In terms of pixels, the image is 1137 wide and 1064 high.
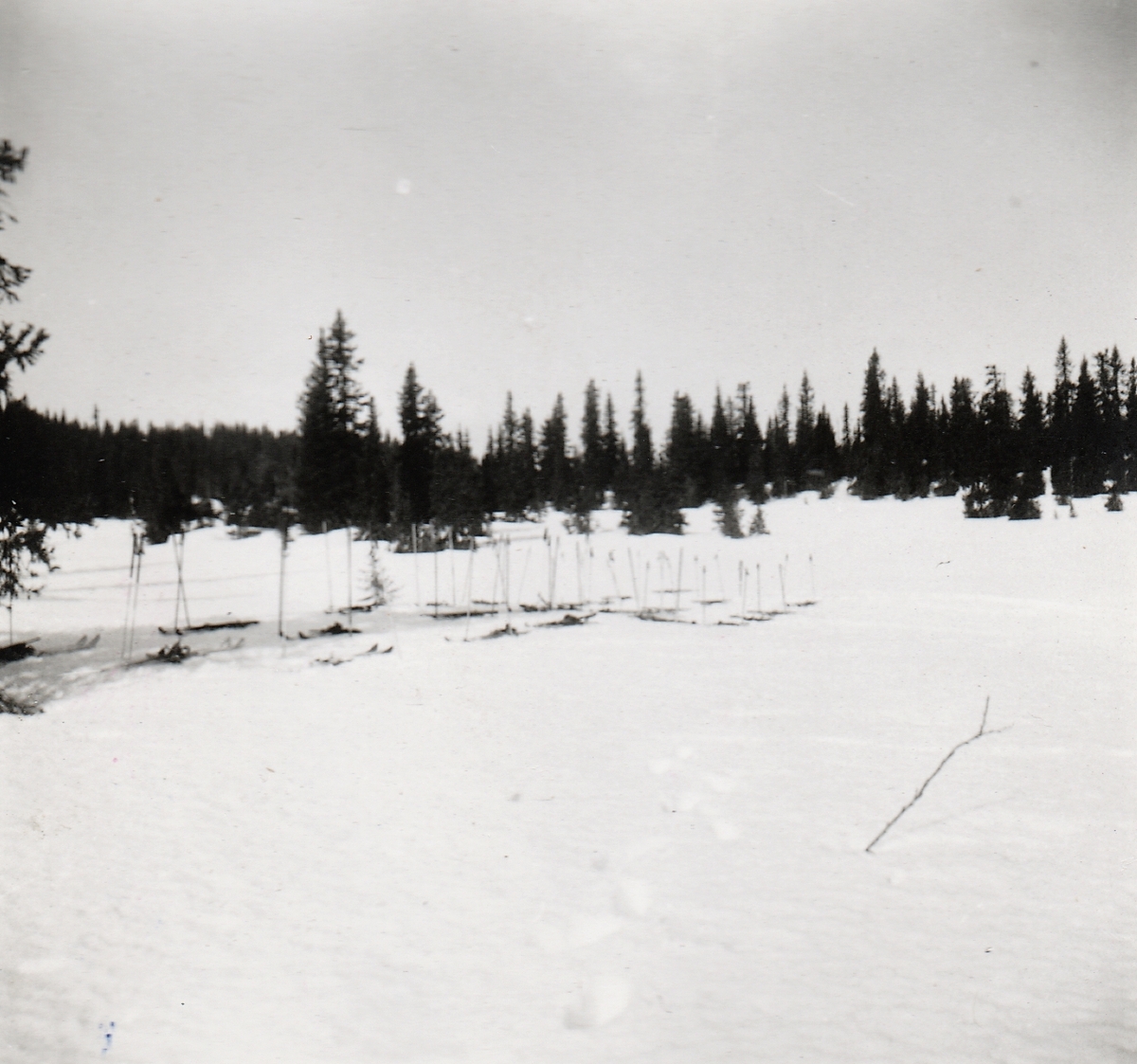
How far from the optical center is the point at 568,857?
399cm

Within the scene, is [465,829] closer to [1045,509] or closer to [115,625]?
[115,625]

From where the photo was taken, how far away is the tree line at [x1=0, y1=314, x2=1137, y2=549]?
17938mm

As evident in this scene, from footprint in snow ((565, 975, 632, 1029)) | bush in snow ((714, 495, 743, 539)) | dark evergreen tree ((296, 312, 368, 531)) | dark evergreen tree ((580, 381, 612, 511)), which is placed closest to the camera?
footprint in snow ((565, 975, 632, 1029))

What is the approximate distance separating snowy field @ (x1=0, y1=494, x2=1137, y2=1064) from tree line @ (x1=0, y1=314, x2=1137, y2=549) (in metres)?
4.92

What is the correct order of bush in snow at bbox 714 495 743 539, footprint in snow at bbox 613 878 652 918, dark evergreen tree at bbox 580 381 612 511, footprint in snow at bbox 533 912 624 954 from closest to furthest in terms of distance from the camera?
footprint in snow at bbox 533 912 624 954
footprint in snow at bbox 613 878 652 918
bush in snow at bbox 714 495 743 539
dark evergreen tree at bbox 580 381 612 511

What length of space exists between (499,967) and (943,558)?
62.1 ft

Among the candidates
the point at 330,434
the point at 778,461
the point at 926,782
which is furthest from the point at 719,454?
the point at 926,782

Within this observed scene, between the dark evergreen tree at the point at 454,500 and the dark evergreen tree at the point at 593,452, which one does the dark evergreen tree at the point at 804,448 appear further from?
the dark evergreen tree at the point at 454,500

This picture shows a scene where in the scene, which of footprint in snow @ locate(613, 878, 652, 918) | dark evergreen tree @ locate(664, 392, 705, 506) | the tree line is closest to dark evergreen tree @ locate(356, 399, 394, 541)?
the tree line

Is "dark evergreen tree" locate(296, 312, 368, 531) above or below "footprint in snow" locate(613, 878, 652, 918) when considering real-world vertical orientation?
above

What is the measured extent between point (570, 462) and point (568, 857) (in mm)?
45080

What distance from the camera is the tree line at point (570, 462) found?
Answer: 17938 millimetres

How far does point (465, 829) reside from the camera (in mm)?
4375

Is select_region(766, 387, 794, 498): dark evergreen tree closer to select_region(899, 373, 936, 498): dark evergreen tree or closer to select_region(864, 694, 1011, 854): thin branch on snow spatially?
select_region(899, 373, 936, 498): dark evergreen tree
